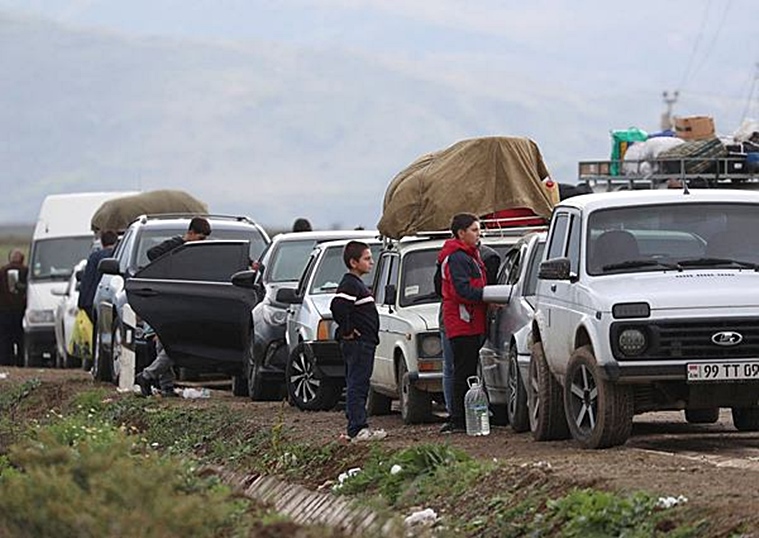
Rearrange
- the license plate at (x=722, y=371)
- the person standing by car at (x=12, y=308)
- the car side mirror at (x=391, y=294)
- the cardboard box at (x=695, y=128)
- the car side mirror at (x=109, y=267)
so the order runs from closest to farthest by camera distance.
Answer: the license plate at (x=722, y=371)
the car side mirror at (x=391, y=294)
the car side mirror at (x=109, y=267)
the cardboard box at (x=695, y=128)
the person standing by car at (x=12, y=308)

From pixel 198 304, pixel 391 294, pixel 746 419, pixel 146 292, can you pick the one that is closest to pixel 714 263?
pixel 746 419

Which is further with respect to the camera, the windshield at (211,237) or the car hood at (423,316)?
the windshield at (211,237)

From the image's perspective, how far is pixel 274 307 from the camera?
24.1m

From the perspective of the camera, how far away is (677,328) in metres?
15.6

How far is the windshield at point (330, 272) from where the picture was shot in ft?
75.4

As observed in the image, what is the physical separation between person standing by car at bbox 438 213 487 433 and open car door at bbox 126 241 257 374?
20.8 ft

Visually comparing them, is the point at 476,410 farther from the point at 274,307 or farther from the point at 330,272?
the point at 274,307

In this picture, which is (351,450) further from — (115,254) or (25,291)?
(25,291)

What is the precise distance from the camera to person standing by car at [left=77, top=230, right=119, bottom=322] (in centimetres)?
2897

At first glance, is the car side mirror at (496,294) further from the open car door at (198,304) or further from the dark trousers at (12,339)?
the dark trousers at (12,339)

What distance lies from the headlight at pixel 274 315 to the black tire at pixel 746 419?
270 inches

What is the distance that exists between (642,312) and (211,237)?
12.7 m

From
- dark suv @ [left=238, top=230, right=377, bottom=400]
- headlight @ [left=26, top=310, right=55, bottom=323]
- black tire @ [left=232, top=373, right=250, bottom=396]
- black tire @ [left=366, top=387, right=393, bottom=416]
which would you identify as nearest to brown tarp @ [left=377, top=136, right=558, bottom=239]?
black tire @ [left=366, top=387, right=393, bottom=416]

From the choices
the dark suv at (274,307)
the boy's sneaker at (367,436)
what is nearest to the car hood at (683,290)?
the boy's sneaker at (367,436)
